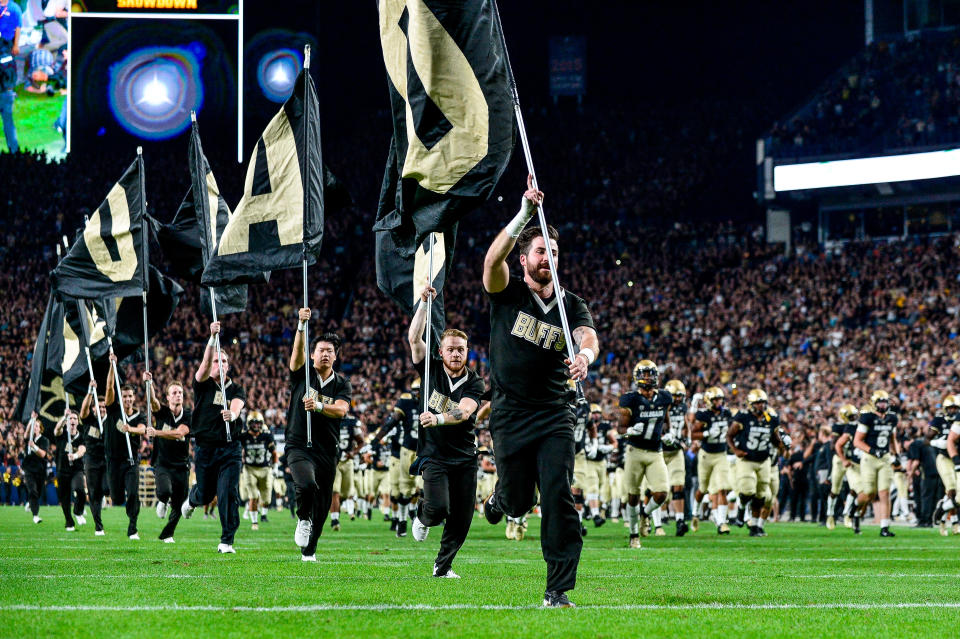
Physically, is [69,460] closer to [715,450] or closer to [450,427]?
[715,450]

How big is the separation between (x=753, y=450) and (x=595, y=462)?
5064 mm

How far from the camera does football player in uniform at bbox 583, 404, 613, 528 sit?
83.7 ft

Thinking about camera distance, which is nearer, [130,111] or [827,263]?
[130,111]

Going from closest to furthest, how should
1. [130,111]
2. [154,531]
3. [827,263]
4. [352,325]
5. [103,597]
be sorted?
[103,597] → [154,531] → [130,111] → [827,263] → [352,325]

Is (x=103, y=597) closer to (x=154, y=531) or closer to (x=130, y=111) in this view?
(x=154, y=531)

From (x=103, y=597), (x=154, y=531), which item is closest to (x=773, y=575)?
(x=103, y=597)

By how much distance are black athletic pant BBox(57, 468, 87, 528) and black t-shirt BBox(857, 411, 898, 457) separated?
1364cm

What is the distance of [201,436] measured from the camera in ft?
50.6

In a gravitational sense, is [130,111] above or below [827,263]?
above

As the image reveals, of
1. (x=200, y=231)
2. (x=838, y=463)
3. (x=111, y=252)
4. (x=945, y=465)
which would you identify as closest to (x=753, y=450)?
(x=945, y=465)

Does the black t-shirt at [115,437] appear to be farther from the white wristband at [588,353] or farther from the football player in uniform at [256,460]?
the white wristband at [588,353]

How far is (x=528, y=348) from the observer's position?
Answer: 28.5ft

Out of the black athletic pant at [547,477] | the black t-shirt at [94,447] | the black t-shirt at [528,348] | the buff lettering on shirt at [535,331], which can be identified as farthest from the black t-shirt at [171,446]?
the buff lettering on shirt at [535,331]

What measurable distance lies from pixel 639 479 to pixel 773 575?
6.86 meters
